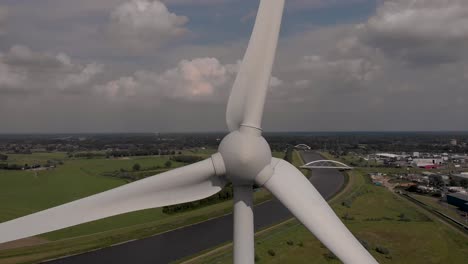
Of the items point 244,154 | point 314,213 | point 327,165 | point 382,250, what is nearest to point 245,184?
point 244,154

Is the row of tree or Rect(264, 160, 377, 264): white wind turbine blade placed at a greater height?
Rect(264, 160, 377, 264): white wind turbine blade

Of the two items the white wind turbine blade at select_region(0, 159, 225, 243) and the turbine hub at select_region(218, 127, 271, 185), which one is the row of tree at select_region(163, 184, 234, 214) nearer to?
the white wind turbine blade at select_region(0, 159, 225, 243)

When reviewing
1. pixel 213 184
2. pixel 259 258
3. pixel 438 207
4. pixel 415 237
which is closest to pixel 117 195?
pixel 213 184

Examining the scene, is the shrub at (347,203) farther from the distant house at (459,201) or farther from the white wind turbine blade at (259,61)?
the white wind turbine blade at (259,61)

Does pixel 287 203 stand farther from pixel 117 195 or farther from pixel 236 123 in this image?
pixel 117 195

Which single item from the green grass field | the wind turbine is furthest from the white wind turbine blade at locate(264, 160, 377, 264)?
the green grass field

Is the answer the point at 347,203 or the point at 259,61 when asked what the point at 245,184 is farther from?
the point at 347,203
